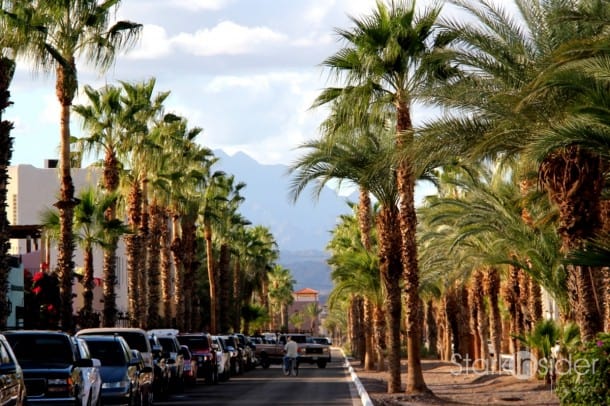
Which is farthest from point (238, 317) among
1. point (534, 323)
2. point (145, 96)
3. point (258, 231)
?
point (534, 323)

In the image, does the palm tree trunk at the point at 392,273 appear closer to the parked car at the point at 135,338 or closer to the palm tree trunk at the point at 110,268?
→ the parked car at the point at 135,338

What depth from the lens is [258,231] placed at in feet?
446

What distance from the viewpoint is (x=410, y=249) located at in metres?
33.2

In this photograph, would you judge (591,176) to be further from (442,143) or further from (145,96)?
(145,96)

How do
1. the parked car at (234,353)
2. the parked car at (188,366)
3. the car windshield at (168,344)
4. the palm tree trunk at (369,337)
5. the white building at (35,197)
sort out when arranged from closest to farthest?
1. the car windshield at (168,344)
2. the parked car at (188,366)
3. the parked car at (234,353)
4. the palm tree trunk at (369,337)
5. the white building at (35,197)

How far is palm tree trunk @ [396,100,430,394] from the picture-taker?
32438 millimetres

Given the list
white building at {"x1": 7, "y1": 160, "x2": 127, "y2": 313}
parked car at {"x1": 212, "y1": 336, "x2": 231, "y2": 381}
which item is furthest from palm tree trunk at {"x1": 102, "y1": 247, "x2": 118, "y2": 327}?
white building at {"x1": 7, "y1": 160, "x2": 127, "y2": 313}

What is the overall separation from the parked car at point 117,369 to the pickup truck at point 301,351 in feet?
119

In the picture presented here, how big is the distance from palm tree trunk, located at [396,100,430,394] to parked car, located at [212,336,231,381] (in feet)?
40.1

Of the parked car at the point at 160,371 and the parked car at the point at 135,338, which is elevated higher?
the parked car at the point at 135,338

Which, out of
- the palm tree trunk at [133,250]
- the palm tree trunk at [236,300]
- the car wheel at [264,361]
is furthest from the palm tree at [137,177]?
the palm tree trunk at [236,300]

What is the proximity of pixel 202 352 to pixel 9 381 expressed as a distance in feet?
91.7

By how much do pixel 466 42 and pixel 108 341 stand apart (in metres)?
9.80

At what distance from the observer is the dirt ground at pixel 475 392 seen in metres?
30.9
